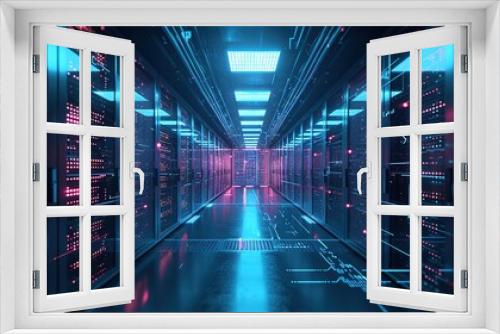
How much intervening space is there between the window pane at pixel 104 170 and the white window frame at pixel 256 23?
5.19ft

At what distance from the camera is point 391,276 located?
3.78 meters

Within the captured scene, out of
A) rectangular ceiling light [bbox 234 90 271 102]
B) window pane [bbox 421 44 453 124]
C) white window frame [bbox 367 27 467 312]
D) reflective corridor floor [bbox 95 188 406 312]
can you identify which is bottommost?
reflective corridor floor [bbox 95 188 406 312]

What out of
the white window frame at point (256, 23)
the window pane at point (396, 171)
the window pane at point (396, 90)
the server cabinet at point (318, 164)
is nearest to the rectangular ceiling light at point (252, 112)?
the server cabinet at point (318, 164)

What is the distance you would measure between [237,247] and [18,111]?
392cm

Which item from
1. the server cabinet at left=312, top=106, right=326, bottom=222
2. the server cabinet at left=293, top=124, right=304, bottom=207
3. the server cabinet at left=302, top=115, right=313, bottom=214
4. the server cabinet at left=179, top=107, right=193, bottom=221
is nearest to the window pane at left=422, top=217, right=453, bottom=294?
the server cabinet at left=312, top=106, right=326, bottom=222

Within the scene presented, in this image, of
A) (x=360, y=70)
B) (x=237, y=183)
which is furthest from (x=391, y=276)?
(x=237, y=183)

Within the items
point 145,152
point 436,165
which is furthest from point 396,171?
point 145,152

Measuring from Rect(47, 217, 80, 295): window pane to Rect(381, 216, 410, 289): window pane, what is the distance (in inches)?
121

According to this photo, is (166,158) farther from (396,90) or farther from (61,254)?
(396,90)

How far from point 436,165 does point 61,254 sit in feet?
10.6

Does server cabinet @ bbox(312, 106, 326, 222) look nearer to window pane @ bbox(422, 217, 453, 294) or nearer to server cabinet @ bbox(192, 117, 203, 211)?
server cabinet @ bbox(192, 117, 203, 211)

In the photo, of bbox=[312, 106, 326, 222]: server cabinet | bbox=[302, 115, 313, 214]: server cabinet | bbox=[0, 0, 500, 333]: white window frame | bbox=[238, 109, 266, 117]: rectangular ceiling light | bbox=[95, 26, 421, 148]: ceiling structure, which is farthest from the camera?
bbox=[238, 109, 266, 117]: rectangular ceiling light

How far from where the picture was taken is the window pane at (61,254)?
2.67 m

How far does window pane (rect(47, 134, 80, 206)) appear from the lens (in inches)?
102
